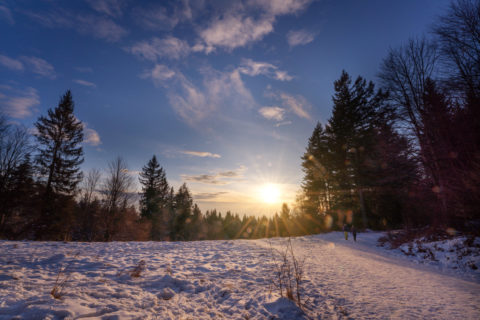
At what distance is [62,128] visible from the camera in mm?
16734

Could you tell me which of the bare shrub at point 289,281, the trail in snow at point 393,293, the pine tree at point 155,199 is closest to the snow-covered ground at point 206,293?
the trail in snow at point 393,293

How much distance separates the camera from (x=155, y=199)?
1216 inches

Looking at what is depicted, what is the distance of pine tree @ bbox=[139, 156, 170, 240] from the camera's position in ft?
97.5

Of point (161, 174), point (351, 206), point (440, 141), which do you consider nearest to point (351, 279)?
point (440, 141)

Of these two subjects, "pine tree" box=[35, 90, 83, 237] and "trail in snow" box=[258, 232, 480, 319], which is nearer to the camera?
"trail in snow" box=[258, 232, 480, 319]

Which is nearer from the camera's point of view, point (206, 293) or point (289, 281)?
point (206, 293)

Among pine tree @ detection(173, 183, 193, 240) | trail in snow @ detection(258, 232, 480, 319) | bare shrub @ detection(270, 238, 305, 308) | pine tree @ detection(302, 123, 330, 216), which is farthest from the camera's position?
pine tree @ detection(173, 183, 193, 240)

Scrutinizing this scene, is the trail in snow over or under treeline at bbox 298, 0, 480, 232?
under

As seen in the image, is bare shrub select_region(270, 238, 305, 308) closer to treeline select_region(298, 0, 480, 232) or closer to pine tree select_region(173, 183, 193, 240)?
treeline select_region(298, 0, 480, 232)

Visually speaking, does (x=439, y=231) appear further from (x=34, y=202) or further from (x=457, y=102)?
(x=34, y=202)

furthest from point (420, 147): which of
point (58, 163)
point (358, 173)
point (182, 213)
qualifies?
point (182, 213)

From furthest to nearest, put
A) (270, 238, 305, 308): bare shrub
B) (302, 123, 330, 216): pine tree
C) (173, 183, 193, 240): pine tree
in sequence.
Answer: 1. (173, 183, 193, 240): pine tree
2. (302, 123, 330, 216): pine tree
3. (270, 238, 305, 308): bare shrub

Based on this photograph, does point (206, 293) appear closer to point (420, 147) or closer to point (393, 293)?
point (393, 293)

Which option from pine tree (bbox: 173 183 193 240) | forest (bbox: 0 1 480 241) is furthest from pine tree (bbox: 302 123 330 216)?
pine tree (bbox: 173 183 193 240)
